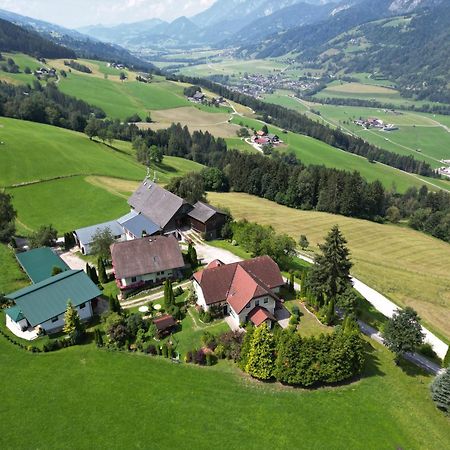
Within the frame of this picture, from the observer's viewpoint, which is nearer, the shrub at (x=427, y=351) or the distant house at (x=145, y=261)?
the shrub at (x=427, y=351)

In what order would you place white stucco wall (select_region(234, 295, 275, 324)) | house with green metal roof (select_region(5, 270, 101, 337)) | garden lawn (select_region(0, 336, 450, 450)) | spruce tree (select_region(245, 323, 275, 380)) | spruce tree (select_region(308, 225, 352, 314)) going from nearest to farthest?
garden lawn (select_region(0, 336, 450, 450))
spruce tree (select_region(245, 323, 275, 380))
house with green metal roof (select_region(5, 270, 101, 337))
white stucco wall (select_region(234, 295, 275, 324))
spruce tree (select_region(308, 225, 352, 314))

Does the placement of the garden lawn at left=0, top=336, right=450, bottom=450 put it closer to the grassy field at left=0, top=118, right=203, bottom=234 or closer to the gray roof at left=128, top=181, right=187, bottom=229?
the gray roof at left=128, top=181, right=187, bottom=229

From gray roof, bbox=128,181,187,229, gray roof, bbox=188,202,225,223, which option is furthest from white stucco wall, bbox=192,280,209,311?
gray roof, bbox=128,181,187,229

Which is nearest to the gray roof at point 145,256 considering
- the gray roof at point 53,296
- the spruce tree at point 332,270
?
the gray roof at point 53,296

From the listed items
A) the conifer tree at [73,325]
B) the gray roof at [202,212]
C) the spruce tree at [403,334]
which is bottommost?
the conifer tree at [73,325]

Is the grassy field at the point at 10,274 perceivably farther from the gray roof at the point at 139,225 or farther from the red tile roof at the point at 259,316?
the red tile roof at the point at 259,316

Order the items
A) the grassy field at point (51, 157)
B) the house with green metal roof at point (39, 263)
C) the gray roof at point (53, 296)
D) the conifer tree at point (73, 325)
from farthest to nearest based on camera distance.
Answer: the grassy field at point (51, 157), the house with green metal roof at point (39, 263), the gray roof at point (53, 296), the conifer tree at point (73, 325)

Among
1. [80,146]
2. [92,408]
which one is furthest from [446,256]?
[80,146]
